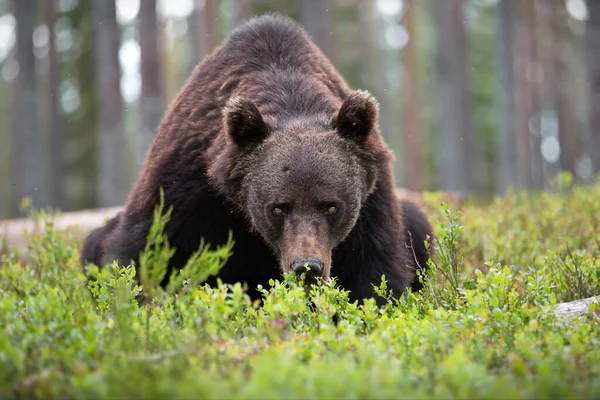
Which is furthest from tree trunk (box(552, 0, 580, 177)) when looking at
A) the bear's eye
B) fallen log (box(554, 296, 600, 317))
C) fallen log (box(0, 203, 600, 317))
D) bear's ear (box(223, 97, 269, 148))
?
fallen log (box(554, 296, 600, 317))

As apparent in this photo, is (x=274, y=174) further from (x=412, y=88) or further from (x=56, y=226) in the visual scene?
(x=412, y=88)

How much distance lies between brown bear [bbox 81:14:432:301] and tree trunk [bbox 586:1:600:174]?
11463 millimetres

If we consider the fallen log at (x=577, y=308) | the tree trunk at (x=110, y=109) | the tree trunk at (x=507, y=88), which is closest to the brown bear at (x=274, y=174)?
the fallen log at (x=577, y=308)

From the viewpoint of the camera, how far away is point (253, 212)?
5133 millimetres

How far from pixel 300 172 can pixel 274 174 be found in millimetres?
186

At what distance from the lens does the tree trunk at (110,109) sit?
1900cm

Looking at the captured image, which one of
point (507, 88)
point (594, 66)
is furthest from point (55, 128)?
point (594, 66)

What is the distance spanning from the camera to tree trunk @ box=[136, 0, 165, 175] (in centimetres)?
1496

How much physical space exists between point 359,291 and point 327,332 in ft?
6.57

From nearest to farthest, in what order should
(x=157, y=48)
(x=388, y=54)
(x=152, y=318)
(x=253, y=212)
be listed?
(x=152, y=318) → (x=253, y=212) → (x=157, y=48) → (x=388, y=54)

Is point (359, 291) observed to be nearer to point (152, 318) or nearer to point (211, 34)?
point (152, 318)

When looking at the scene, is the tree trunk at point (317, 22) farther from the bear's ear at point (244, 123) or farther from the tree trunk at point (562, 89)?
the tree trunk at point (562, 89)

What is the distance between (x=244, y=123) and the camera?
199 inches

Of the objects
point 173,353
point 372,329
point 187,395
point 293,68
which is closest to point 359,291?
point 372,329
